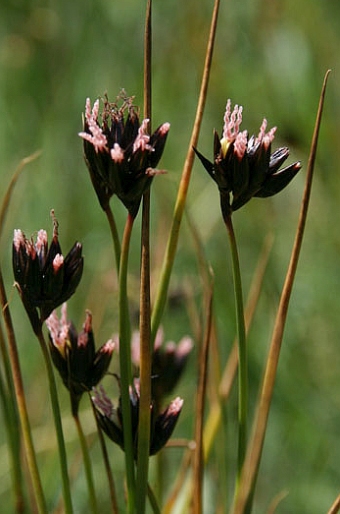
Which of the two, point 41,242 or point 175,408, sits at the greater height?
point 41,242

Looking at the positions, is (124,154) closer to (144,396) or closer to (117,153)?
(117,153)

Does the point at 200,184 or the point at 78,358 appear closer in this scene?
the point at 78,358

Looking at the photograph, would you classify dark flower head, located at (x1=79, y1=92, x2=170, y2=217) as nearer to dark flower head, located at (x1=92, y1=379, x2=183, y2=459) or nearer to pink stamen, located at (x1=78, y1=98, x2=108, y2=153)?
pink stamen, located at (x1=78, y1=98, x2=108, y2=153)

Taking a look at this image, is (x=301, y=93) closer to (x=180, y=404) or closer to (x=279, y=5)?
(x=279, y=5)

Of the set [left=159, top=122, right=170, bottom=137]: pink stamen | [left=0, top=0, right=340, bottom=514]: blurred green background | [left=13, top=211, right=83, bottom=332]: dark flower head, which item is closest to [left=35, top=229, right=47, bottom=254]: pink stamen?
[left=13, top=211, right=83, bottom=332]: dark flower head

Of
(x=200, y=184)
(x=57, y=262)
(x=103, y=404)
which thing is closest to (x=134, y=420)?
(x=103, y=404)

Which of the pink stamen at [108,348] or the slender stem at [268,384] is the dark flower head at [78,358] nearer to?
the pink stamen at [108,348]

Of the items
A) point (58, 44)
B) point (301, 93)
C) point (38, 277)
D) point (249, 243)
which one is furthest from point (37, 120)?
point (38, 277)
